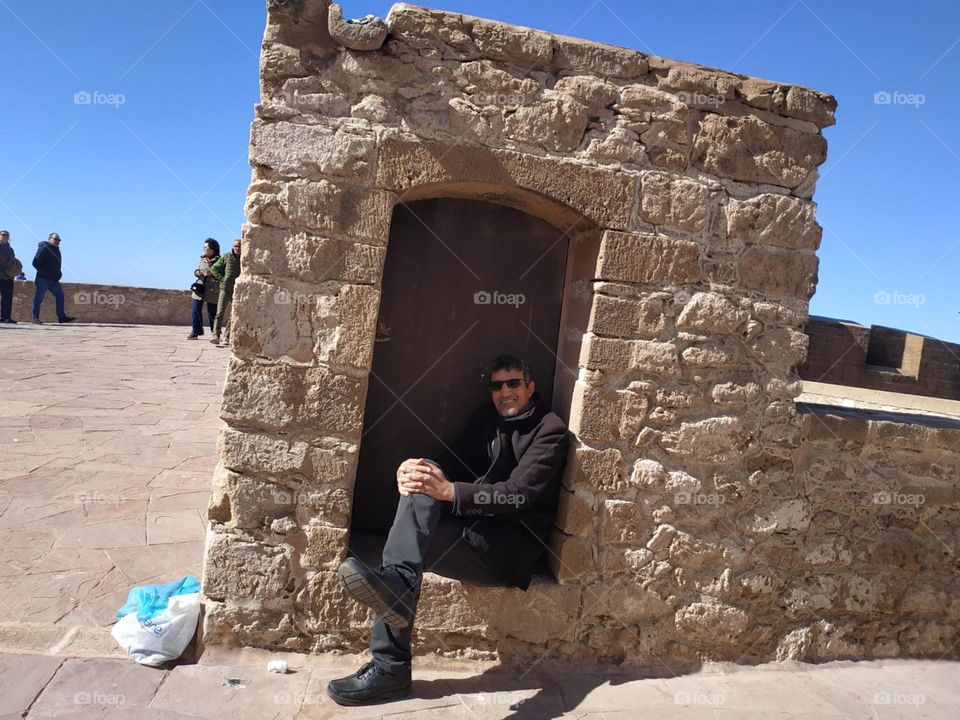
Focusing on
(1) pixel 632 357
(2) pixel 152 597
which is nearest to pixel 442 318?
(1) pixel 632 357

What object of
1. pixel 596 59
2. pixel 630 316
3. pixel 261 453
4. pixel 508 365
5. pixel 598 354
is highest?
pixel 596 59

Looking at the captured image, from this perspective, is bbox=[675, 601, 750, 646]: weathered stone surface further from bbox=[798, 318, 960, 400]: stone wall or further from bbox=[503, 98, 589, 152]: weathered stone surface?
bbox=[798, 318, 960, 400]: stone wall

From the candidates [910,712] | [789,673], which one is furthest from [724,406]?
[910,712]

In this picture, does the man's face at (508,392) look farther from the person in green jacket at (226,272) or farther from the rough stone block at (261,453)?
the person in green jacket at (226,272)

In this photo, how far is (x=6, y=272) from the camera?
10.8m

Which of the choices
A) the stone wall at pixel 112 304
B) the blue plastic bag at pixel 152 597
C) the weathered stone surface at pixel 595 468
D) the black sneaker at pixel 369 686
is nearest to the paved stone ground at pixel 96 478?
the blue plastic bag at pixel 152 597

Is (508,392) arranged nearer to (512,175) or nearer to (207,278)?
(512,175)

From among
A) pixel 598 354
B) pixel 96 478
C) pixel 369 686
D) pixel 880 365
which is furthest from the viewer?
pixel 880 365

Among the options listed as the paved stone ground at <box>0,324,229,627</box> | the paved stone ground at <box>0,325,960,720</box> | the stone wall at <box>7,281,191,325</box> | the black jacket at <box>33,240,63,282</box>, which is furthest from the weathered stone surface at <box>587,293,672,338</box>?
the stone wall at <box>7,281,191,325</box>

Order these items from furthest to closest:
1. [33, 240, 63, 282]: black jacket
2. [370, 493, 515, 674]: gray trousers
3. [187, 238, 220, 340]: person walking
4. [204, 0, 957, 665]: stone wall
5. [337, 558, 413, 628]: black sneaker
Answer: [33, 240, 63, 282]: black jacket, [187, 238, 220, 340]: person walking, [204, 0, 957, 665]: stone wall, [370, 493, 515, 674]: gray trousers, [337, 558, 413, 628]: black sneaker

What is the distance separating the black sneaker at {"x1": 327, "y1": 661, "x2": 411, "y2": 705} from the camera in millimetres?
2471

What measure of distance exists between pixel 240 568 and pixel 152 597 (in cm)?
44

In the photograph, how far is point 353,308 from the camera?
2674 mm

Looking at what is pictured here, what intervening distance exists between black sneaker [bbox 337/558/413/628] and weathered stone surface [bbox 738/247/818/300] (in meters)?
2.09
